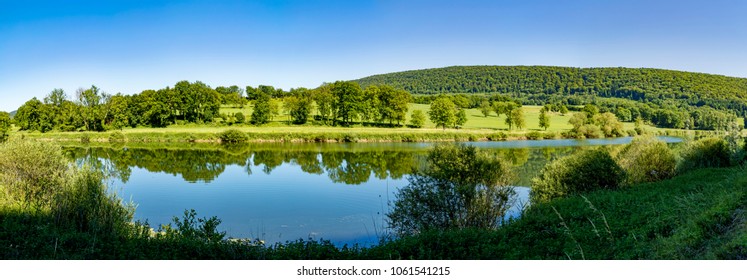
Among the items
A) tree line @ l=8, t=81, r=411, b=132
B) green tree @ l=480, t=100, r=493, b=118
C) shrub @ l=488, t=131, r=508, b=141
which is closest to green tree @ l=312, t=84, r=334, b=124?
tree line @ l=8, t=81, r=411, b=132

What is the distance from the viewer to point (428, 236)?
6.84 meters

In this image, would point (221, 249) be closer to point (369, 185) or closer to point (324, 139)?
point (369, 185)

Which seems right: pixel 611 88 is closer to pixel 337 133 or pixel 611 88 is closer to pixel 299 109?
pixel 337 133

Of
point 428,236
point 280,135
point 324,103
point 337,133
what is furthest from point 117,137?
point 428,236

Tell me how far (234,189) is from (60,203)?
11787 mm

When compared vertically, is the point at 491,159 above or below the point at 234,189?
above

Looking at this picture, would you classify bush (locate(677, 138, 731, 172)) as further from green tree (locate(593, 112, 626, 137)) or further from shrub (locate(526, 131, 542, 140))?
green tree (locate(593, 112, 626, 137))

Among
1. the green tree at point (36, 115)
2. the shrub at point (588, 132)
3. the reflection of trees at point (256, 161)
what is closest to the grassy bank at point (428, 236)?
the reflection of trees at point (256, 161)

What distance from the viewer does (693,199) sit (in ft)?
24.2

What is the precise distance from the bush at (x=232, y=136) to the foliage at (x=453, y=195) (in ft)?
126

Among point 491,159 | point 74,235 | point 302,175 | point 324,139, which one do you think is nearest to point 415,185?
point 491,159

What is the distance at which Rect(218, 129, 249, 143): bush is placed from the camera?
4594 cm

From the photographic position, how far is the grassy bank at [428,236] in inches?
210

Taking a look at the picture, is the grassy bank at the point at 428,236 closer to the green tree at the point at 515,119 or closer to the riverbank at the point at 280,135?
the riverbank at the point at 280,135
